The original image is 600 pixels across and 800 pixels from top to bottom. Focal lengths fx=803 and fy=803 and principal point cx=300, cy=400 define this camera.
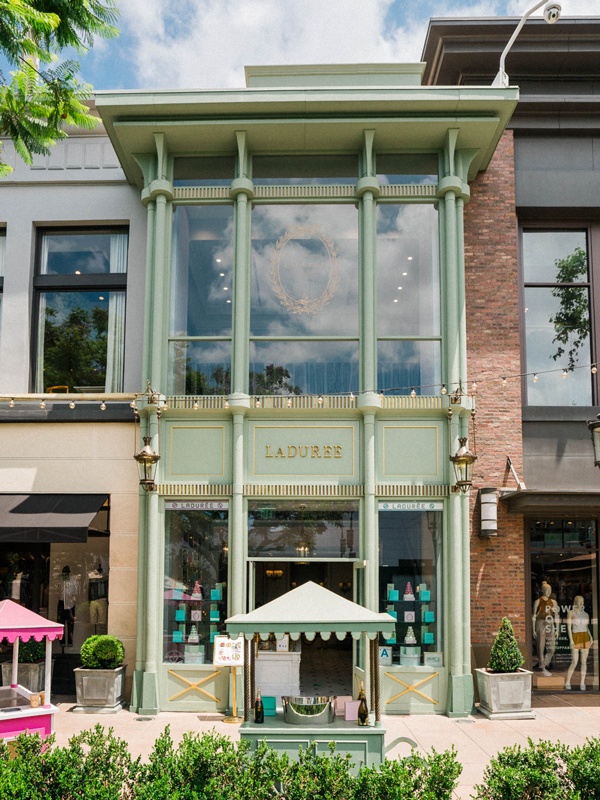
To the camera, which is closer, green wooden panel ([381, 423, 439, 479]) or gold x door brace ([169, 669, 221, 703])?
gold x door brace ([169, 669, 221, 703])

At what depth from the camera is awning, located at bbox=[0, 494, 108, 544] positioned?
14.1 metres

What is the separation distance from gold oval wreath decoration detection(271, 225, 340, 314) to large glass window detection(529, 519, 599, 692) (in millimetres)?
5928

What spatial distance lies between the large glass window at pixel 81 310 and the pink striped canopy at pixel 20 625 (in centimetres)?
590

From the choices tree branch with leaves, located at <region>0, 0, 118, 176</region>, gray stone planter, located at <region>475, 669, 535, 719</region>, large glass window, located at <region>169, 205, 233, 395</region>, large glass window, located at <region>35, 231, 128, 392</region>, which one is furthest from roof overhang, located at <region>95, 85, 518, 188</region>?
gray stone planter, located at <region>475, 669, 535, 719</region>

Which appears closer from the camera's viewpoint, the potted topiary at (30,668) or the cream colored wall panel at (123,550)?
the potted topiary at (30,668)

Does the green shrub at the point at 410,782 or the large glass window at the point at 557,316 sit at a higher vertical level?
the large glass window at the point at 557,316

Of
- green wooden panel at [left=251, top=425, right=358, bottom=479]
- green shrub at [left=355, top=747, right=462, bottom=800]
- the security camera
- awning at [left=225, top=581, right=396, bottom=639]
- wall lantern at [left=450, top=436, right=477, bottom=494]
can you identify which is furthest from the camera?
green wooden panel at [left=251, top=425, right=358, bottom=479]

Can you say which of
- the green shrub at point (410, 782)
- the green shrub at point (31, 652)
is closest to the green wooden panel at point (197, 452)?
the green shrub at point (31, 652)

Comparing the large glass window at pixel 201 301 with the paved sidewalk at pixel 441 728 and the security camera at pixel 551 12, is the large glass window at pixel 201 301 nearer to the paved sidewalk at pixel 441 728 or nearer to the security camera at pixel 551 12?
the paved sidewalk at pixel 441 728

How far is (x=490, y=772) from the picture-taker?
7.91 meters

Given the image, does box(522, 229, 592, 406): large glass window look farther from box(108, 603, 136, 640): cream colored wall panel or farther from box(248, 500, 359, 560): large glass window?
box(108, 603, 136, 640): cream colored wall panel

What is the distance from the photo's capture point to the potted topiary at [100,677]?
1371 cm

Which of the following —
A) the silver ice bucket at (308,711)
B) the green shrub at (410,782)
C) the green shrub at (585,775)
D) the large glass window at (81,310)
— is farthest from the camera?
the large glass window at (81,310)

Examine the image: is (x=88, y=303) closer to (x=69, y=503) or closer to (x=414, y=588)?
(x=69, y=503)
